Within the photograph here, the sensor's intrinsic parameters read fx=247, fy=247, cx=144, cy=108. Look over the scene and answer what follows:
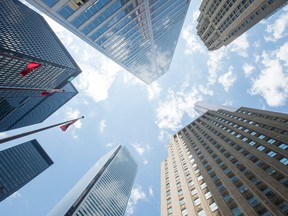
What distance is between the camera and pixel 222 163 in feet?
145

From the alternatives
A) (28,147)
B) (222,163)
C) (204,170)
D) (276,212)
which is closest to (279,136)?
(222,163)

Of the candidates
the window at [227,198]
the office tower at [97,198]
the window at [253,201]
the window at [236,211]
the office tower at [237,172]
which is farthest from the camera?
the office tower at [97,198]

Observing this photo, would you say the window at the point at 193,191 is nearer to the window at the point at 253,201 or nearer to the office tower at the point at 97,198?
the window at the point at 253,201

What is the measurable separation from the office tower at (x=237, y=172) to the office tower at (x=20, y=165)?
434ft

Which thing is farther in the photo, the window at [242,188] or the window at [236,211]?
the window at [242,188]

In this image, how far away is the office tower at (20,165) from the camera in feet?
511

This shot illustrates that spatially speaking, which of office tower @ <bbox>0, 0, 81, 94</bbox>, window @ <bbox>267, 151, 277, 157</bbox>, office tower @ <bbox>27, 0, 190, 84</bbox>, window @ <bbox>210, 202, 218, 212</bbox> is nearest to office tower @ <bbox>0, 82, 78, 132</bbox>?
office tower @ <bbox>0, 0, 81, 94</bbox>

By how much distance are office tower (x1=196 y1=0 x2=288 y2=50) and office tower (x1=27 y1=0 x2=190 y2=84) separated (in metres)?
14.4

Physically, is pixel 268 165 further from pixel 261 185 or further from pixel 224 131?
pixel 224 131

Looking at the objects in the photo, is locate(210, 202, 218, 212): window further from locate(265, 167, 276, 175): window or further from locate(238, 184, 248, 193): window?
locate(265, 167, 276, 175): window

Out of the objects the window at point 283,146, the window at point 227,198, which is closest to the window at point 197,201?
the window at point 227,198

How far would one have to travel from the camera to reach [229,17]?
270 feet

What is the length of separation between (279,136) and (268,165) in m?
7.54

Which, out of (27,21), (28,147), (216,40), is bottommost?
(216,40)
